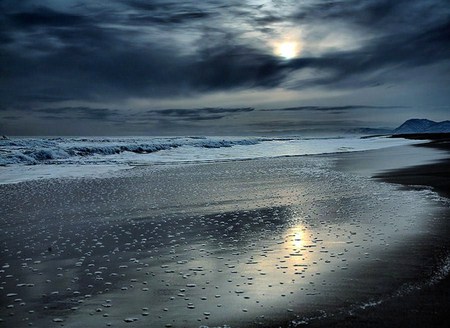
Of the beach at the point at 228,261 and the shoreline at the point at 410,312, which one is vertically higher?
the shoreline at the point at 410,312

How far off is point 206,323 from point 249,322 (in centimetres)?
46

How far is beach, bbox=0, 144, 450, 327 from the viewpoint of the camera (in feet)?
14.8

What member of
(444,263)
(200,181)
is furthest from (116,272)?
(200,181)

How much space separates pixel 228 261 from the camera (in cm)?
640

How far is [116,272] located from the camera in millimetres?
6031

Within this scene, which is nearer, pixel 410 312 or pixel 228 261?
pixel 410 312

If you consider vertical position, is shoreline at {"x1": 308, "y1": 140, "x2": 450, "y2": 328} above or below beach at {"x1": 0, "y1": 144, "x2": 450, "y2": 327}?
above

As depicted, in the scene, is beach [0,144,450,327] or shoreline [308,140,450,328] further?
beach [0,144,450,327]

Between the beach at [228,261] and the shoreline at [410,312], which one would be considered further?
the beach at [228,261]

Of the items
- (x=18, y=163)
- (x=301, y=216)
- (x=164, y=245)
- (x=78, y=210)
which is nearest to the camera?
(x=164, y=245)

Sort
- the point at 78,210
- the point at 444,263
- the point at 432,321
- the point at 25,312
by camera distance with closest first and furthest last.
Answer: the point at 432,321
the point at 25,312
the point at 444,263
the point at 78,210

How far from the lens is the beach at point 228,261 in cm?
452

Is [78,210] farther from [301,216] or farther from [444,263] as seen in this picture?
[444,263]

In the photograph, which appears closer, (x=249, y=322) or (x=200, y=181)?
(x=249, y=322)
